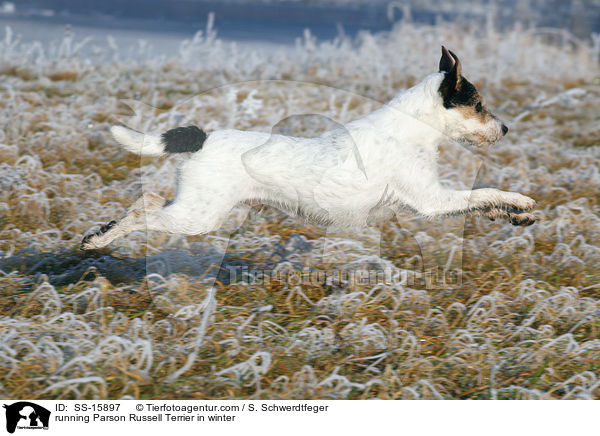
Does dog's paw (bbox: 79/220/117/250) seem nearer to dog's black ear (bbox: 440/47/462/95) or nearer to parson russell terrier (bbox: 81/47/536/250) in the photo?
parson russell terrier (bbox: 81/47/536/250)

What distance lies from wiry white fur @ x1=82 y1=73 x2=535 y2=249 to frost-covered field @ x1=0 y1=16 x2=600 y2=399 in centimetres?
45

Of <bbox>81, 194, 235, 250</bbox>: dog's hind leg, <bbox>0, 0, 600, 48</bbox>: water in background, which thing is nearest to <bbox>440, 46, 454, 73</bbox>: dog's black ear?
<bbox>81, 194, 235, 250</bbox>: dog's hind leg

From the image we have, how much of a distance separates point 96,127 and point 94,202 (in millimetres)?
1823

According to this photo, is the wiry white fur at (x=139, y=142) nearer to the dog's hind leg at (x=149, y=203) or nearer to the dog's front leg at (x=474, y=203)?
the dog's hind leg at (x=149, y=203)

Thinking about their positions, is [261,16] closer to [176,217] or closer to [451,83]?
[451,83]

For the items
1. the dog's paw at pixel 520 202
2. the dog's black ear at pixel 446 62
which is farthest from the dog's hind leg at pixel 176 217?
the dog's paw at pixel 520 202

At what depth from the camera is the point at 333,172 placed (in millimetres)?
3803

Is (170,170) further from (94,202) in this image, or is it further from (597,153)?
(597,153)

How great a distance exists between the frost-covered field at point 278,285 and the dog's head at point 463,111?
1087 mm

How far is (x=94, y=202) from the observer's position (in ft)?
17.1

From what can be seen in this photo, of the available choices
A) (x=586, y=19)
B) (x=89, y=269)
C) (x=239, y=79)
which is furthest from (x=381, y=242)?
(x=586, y=19)

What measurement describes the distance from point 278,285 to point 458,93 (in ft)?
5.70
